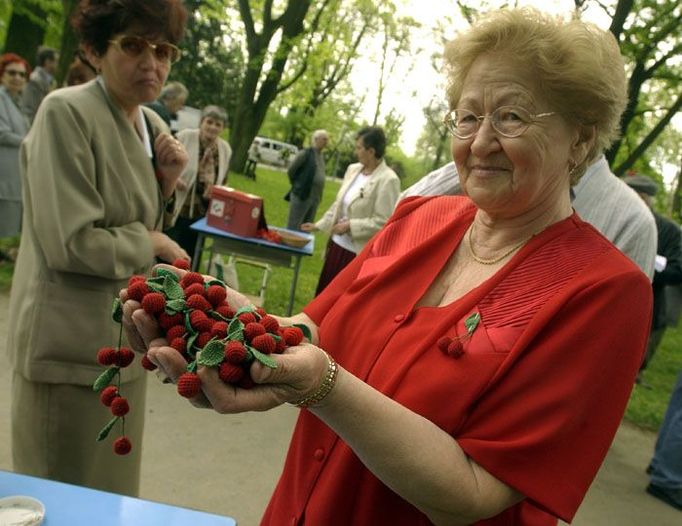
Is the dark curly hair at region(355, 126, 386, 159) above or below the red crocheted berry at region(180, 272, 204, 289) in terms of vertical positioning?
below

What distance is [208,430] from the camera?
414cm

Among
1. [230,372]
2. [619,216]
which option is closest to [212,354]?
[230,372]

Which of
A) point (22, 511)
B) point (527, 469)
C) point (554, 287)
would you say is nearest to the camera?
point (527, 469)

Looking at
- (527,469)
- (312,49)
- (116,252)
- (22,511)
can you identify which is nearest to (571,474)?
(527,469)

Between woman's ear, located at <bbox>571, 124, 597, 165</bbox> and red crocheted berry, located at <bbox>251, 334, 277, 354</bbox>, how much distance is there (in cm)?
88

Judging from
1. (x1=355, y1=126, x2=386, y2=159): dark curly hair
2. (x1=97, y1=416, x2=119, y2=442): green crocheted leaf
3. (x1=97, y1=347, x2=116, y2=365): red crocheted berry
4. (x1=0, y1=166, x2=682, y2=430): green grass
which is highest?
(x1=97, y1=347, x2=116, y2=365): red crocheted berry

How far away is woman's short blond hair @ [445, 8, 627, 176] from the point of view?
1317mm

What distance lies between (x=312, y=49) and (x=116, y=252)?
52.1 ft

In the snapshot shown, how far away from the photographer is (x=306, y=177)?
9.91m

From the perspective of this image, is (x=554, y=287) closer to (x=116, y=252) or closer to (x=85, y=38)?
(x=116, y=252)

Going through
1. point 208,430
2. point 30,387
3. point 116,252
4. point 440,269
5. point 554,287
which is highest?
point 554,287

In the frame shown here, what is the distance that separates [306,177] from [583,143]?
864 cm

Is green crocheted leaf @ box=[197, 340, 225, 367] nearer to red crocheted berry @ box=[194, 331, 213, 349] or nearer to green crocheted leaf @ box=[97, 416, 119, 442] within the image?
red crocheted berry @ box=[194, 331, 213, 349]

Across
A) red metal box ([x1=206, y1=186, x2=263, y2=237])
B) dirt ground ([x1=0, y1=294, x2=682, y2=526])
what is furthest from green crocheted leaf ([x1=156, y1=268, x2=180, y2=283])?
red metal box ([x1=206, y1=186, x2=263, y2=237])
